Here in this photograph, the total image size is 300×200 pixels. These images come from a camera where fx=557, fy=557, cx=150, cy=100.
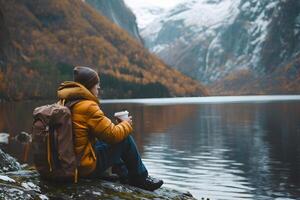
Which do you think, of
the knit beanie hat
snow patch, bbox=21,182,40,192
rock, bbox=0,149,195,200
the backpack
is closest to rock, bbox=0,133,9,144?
rock, bbox=0,149,195,200

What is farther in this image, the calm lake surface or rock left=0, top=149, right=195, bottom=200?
the calm lake surface

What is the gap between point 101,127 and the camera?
12438 mm

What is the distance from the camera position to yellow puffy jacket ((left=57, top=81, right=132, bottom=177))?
12.4m

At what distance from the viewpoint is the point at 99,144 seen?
13531 mm

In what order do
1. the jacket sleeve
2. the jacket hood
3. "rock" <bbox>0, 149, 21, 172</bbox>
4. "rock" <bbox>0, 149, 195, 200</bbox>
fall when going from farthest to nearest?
"rock" <bbox>0, 149, 21, 172</bbox> < the jacket hood < the jacket sleeve < "rock" <bbox>0, 149, 195, 200</bbox>

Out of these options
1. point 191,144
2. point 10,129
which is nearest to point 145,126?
point 10,129

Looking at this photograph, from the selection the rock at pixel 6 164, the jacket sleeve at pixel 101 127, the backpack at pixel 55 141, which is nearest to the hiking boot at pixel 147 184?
the jacket sleeve at pixel 101 127

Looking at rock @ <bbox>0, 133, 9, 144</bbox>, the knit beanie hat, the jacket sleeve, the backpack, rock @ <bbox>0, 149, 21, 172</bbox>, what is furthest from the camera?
rock @ <bbox>0, 133, 9, 144</bbox>

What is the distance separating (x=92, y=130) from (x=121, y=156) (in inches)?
64.3

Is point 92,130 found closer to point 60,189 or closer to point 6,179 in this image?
point 60,189

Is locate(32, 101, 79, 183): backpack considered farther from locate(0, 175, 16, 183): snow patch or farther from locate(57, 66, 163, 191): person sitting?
locate(0, 175, 16, 183): snow patch

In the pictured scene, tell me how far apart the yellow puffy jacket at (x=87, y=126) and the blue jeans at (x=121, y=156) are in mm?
584

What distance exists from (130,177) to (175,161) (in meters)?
30.4

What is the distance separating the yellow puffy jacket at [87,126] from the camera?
12.4 m
